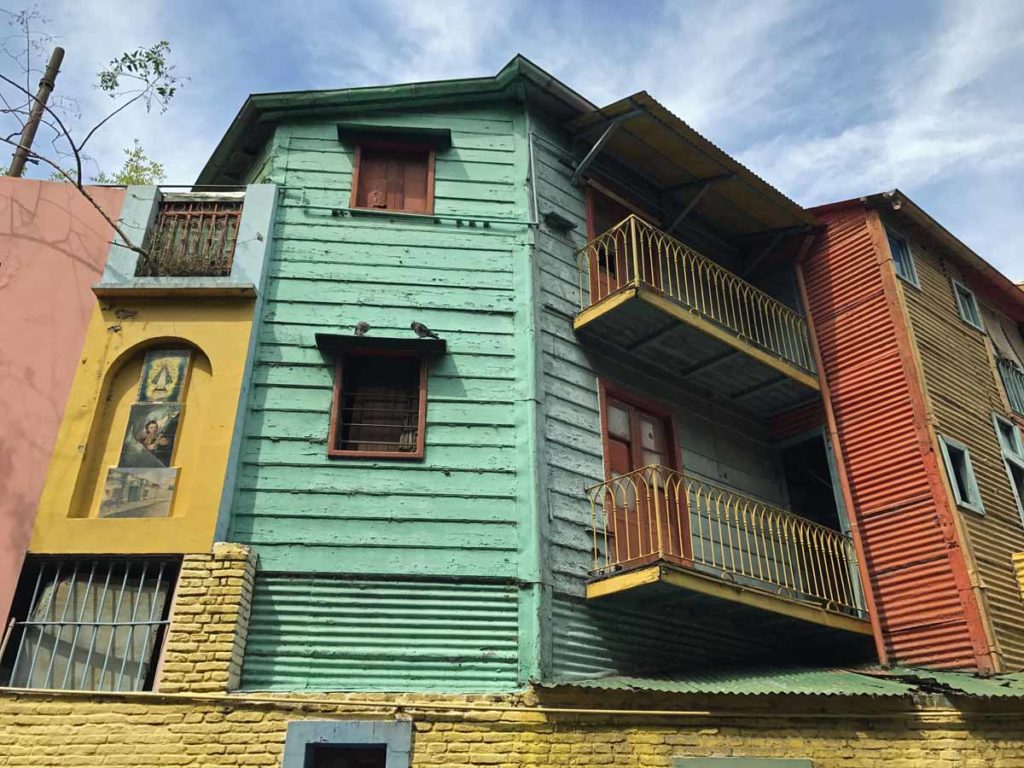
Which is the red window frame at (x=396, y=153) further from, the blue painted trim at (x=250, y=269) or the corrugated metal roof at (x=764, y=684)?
the corrugated metal roof at (x=764, y=684)

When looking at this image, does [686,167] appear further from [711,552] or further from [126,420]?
[126,420]

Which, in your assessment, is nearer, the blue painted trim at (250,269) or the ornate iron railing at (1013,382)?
the blue painted trim at (250,269)

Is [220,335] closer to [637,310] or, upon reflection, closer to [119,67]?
→ [119,67]

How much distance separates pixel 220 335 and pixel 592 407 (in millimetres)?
4390

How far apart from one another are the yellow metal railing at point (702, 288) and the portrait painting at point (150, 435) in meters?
5.16

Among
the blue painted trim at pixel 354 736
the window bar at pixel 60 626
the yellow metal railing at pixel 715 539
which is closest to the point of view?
the blue painted trim at pixel 354 736

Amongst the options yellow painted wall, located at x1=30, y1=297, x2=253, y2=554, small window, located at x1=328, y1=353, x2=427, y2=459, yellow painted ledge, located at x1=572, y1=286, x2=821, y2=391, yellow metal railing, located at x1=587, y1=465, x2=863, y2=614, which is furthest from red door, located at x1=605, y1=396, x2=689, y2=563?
yellow painted wall, located at x1=30, y1=297, x2=253, y2=554

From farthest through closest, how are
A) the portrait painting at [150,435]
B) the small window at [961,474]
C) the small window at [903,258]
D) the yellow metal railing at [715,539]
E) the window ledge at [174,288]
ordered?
the small window at [903,258], the small window at [961,474], the yellow metal railing at [715,539], the window ledge at [174,288], the portrait painting at [150,435]

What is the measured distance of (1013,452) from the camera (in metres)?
13.3

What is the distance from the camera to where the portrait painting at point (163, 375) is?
9.11m

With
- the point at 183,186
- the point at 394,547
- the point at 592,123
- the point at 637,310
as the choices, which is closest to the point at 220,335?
the point at 183,186

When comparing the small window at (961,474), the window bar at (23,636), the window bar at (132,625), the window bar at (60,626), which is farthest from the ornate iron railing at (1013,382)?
the window bar at (23,636)

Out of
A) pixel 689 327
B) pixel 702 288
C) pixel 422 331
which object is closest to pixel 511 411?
pixel 422 331

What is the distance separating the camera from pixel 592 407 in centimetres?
1034
